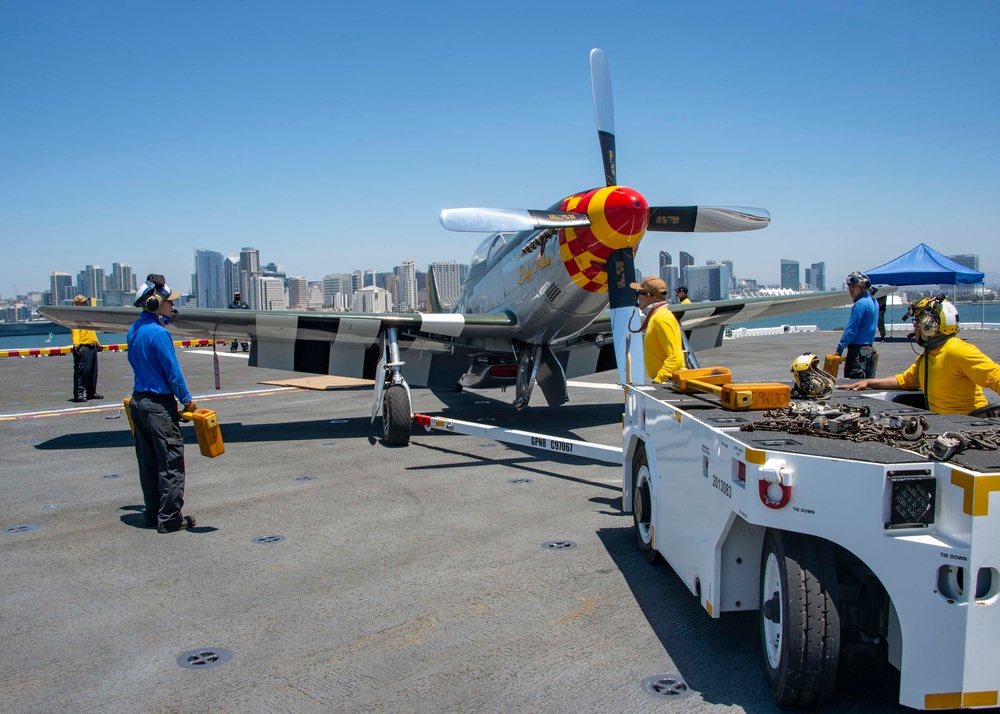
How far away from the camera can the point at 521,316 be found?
10.1 m

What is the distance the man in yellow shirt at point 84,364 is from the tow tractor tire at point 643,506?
40.8 feet

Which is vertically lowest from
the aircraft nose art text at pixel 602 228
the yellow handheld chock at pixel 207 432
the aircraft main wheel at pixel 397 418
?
the aircraft main wheel at pixel 397 418

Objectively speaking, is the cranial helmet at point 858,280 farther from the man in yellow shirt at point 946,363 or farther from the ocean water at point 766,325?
the ocean water at point 766,325

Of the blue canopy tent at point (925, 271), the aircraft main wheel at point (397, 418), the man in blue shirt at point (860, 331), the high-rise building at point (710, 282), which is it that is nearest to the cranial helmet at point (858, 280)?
the man in blue shirt at point (860, 331)

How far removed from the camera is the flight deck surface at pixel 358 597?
3.26m

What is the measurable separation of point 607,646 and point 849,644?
1.15 meters

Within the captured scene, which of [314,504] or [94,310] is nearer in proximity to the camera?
[314,504]

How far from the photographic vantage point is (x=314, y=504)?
21.4ft

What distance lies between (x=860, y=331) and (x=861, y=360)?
0.35 meters

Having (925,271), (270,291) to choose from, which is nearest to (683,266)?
(925,271)

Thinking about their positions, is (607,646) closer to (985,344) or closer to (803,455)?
(803,455)

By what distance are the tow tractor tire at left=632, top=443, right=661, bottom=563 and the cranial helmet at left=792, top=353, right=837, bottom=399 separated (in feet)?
3.45

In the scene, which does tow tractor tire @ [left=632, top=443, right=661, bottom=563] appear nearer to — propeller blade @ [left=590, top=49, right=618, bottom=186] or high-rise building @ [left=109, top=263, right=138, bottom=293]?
propeller blade @ [left=590, top=49, right=618, bottom=186]

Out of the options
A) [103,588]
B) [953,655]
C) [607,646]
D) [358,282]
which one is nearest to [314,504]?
[103,588]
